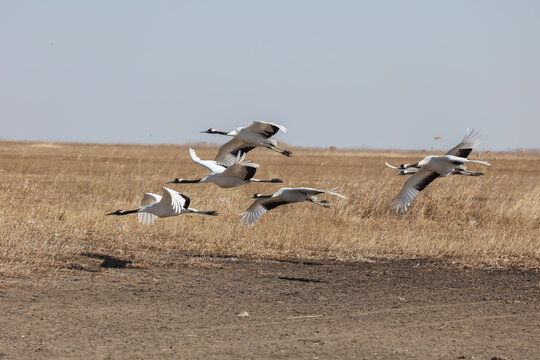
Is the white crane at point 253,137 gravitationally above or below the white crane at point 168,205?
above

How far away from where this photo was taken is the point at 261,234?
13398 millimetres

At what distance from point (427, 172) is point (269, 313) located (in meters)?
4.59

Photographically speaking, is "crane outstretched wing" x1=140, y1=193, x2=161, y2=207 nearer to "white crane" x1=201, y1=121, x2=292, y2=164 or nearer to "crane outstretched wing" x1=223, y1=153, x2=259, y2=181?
"crane outstretched wing" x1=223, y1=153, x2=259, y2=181

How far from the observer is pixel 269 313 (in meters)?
8.11

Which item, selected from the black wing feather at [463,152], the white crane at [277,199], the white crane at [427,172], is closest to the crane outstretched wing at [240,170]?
the white crane at [277,199]

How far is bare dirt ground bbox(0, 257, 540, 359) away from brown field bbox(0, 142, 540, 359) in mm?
23

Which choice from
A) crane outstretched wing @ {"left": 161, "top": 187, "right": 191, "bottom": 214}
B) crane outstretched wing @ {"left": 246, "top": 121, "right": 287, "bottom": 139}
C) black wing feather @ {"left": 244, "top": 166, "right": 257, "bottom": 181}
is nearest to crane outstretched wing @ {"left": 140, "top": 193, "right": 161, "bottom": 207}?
crane outstretched wing @ {"left": 161, "top": 187, "right": 191, "bottom": 214}

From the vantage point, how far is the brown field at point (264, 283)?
680 cm

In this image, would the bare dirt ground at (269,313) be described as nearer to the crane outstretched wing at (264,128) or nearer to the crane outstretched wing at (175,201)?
the crane outstretched wing at (175,201)

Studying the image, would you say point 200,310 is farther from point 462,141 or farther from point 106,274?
point 462,141

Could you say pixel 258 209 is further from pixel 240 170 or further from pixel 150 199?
pixel 150 199

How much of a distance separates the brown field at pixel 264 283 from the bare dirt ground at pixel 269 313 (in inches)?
0.9

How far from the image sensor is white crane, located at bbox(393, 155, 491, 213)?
11172 millimetres

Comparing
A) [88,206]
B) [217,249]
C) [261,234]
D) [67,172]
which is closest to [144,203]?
[217,249]
